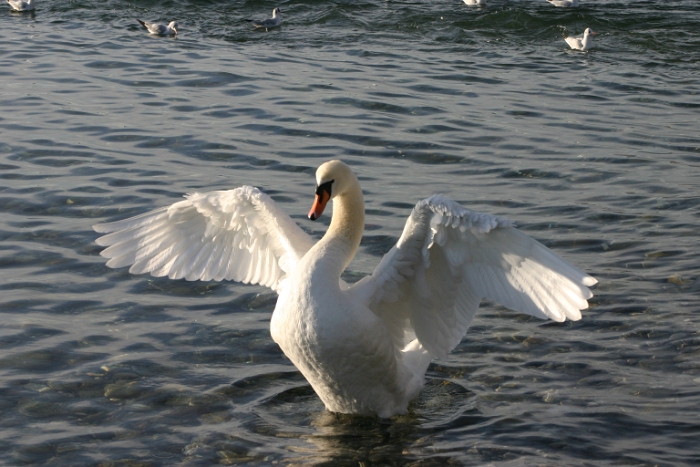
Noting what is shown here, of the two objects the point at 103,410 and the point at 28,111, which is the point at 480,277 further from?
the point at 28,111

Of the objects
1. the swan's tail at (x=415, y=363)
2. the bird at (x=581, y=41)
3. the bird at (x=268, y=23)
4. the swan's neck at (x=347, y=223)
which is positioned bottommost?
the swan's tail at (x=415, y=363)

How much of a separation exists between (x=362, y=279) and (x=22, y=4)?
15.4 m

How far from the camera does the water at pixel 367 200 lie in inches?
224

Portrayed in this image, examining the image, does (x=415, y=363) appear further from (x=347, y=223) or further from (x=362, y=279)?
(x=347, y=223)

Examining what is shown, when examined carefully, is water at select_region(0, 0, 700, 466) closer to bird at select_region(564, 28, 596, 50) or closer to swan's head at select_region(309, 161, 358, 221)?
bird at select_region(564, 28, 596, 50)

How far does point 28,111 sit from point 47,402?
707 cm

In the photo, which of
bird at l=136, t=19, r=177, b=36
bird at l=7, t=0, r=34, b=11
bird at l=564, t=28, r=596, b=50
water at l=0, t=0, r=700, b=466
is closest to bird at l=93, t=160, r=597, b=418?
water at l=0, t=0, r=700, b=466

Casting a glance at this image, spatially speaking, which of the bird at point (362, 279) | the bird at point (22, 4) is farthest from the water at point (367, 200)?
the bird at point (22, 4)

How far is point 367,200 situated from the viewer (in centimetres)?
923

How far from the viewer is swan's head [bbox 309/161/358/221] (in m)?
5.59

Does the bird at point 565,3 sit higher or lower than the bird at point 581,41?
higher

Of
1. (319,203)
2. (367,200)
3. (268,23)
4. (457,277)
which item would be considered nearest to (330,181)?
(319,203)

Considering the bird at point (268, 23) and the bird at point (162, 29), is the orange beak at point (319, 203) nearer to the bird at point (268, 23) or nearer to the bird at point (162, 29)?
the bird at point (162, 29)

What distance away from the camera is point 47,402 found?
5.90 m
